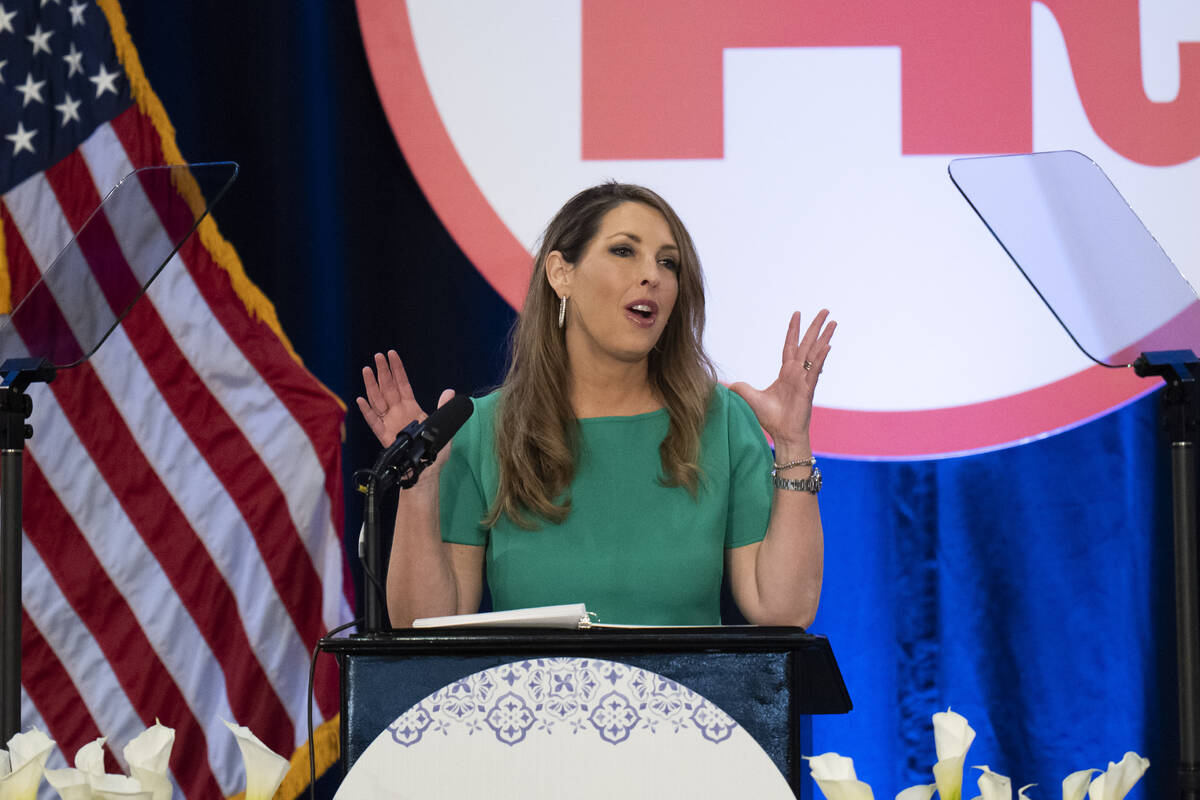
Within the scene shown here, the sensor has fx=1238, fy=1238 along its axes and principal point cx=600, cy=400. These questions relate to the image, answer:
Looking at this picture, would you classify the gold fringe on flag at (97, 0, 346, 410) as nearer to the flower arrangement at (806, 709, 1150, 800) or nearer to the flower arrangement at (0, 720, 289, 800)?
the flower arrangement at (0, 720, 289, 800)

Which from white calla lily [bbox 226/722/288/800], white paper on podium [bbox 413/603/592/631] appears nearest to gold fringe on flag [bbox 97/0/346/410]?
white paper on podium [bbox 413/603/592/631]

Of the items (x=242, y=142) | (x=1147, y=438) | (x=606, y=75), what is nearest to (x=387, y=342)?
(x=242, y=142)

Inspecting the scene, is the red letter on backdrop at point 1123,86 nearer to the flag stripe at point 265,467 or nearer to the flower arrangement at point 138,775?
the flag stripe at point 265,467

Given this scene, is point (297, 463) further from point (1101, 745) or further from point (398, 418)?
point (1101, 745)

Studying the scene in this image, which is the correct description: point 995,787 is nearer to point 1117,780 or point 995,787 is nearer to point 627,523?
point 1117,780

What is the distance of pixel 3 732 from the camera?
1.72m

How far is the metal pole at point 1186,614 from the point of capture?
1422mm

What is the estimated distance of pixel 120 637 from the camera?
2584mm

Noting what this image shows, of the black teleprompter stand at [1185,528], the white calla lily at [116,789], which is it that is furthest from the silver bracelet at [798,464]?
the white calla lily at [116,789]

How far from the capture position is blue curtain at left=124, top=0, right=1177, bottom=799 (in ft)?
8.20

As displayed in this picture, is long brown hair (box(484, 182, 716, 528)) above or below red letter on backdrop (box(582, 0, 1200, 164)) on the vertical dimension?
below

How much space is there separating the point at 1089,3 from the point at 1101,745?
1.51 meters

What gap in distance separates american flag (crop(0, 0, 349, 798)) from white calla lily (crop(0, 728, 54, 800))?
5.06ft

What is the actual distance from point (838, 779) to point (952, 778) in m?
0.09
